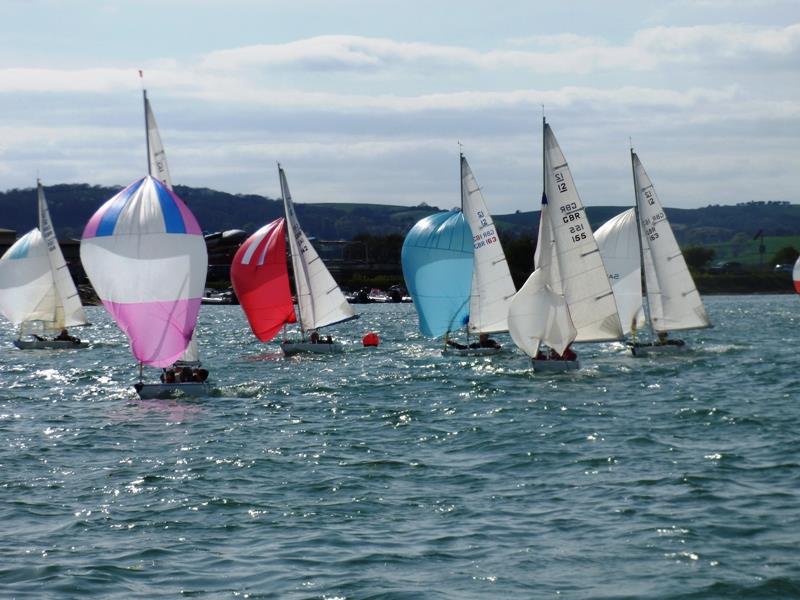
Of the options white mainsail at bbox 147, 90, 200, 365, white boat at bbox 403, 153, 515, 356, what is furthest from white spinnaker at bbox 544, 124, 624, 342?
white mainsail at bbox 147, 90, 200, 365

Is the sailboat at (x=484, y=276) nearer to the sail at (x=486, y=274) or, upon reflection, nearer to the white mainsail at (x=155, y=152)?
the sail at (x=486, y=274)

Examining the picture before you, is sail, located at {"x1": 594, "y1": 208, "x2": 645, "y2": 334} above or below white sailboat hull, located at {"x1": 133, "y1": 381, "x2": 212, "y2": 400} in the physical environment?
above

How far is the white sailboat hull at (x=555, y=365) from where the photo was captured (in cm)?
4094

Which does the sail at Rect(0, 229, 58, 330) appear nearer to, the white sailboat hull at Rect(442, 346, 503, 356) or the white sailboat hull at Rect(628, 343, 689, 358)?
the white sailboat hull at Rect(442, 346, 503, 356)

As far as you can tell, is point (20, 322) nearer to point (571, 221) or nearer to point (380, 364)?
point (380, 364)

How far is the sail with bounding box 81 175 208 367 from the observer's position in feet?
106

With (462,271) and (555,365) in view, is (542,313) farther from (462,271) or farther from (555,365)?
(462,271)

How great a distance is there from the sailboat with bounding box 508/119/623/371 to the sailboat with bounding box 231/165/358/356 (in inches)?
519

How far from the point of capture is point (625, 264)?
48.8m

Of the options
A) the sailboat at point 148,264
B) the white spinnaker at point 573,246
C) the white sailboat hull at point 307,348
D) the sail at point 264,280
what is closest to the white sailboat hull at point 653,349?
the white spinnaker at point 573,246

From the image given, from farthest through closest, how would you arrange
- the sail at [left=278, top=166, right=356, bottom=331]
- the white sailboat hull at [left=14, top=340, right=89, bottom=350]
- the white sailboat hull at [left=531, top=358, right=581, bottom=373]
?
the white sailboat hull at [left=14, top=340, right=89, bottom=350], the sail at [left=278, top=166, right=356, bottom=331], the white sailboat hull at [left=531, top=358, right=581, bottom=373]

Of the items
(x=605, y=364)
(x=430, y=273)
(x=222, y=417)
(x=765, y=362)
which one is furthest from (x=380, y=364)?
(x=222, y=417)

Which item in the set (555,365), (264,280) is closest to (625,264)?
(555,365)

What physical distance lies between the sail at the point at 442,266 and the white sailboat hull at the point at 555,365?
30.8ft
